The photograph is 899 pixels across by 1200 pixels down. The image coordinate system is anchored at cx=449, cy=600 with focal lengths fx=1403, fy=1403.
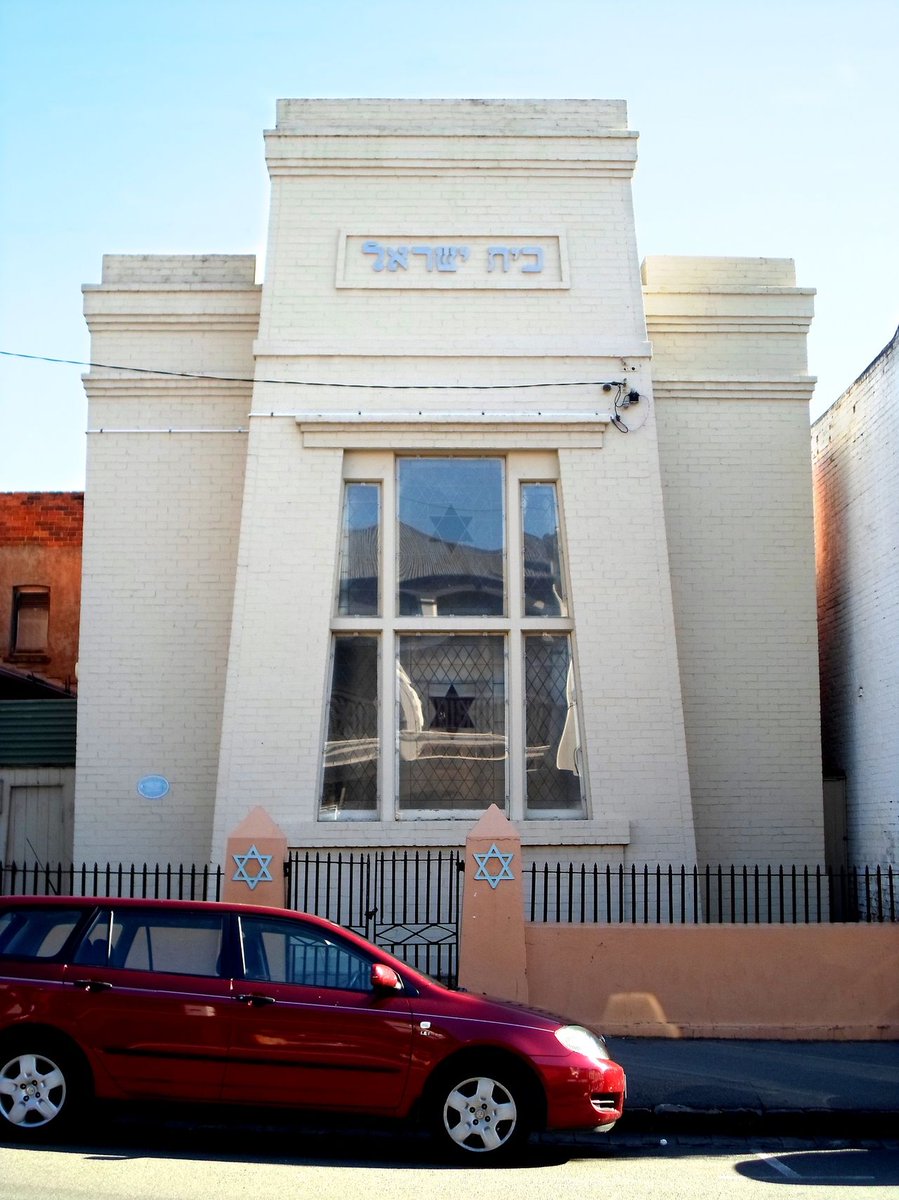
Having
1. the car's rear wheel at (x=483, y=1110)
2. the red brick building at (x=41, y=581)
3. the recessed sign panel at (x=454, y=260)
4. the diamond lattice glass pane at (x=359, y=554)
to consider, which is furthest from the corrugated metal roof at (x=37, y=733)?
the car's rear wheel at (x=483, y=1110)

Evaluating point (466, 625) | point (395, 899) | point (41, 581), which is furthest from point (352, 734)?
point (41, 581)

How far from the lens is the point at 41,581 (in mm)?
21797

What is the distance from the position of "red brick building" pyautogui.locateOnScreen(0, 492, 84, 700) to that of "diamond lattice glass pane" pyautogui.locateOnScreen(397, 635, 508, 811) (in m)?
9.19

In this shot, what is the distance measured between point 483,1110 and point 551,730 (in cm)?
623

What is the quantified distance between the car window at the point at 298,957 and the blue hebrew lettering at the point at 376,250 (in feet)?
26.6

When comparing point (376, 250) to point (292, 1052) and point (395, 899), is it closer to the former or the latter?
point (395, 899)

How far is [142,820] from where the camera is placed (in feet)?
46.5

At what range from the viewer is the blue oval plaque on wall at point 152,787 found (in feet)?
46.5

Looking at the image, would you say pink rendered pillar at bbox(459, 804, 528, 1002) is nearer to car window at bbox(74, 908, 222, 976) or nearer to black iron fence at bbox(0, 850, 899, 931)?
black iron fence at bbox(0, 850, 899, 931)

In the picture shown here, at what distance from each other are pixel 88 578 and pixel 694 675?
638 centimetres

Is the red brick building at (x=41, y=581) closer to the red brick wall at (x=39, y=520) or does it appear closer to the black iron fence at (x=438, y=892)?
the red brick wall at (x=39, y=520)

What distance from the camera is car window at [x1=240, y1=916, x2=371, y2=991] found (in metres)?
8.20

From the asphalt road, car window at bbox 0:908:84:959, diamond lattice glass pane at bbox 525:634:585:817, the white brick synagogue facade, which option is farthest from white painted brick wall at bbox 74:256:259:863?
the asphalt road

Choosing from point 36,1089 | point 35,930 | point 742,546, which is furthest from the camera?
point 742,546
